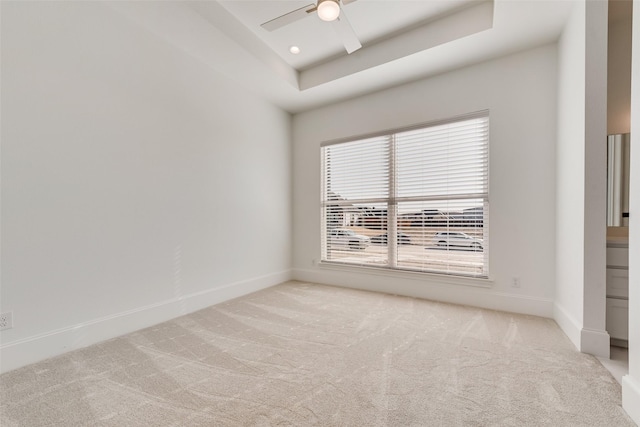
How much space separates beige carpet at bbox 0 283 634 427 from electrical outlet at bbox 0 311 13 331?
316mm

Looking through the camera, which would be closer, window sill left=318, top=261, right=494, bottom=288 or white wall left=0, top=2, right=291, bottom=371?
white wall left=0, top=2, right=291, bottom=371

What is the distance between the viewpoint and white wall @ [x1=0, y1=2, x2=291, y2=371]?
190 cm

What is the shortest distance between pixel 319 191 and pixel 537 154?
2.77 metres

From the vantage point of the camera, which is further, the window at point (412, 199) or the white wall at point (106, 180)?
the window at point (412, 199)

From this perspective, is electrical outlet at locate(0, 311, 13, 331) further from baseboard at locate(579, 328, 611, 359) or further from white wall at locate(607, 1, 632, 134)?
white wall at locate(607, 1, 632, 134)

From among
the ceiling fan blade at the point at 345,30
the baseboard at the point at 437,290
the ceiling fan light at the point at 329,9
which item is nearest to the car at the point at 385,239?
the baseboard at the point at 437,290

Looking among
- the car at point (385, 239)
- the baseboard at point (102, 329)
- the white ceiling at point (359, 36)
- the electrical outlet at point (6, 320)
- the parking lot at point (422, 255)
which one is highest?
the white ceiling at point (359, 36)

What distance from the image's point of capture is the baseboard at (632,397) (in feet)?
4.30

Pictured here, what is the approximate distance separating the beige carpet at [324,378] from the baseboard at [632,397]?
0.13ft

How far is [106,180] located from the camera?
7.64ft

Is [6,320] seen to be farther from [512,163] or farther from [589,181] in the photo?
[512,163]

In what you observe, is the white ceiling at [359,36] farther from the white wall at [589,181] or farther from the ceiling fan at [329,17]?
the ceiling fan at [329,17]

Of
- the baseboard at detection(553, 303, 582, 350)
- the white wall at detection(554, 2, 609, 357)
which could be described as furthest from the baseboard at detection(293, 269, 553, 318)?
the white wall at detection(554, 2, 609, 357)

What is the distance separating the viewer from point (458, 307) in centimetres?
306
